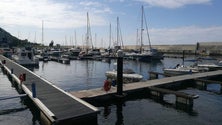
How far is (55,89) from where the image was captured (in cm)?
2231

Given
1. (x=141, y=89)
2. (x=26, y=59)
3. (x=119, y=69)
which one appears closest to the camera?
(x=119, y=69)

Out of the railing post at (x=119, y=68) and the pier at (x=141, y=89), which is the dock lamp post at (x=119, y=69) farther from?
the pier at (x=141, y=89)

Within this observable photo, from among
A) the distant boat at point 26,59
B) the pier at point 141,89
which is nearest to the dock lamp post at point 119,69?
the pier at point 141,89

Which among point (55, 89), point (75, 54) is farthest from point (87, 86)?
point (75, 54)

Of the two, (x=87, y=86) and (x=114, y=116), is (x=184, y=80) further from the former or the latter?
(x=114, y=116)

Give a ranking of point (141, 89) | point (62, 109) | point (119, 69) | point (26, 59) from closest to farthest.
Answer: point (62, 109) < point (119, 69) < point (141, 89) < point (26, 59)

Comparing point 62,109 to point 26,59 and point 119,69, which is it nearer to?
point 119,69

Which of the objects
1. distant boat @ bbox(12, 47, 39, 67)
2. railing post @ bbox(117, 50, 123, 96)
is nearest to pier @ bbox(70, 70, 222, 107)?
railing post @ bbox(117, 50, 123, 96)

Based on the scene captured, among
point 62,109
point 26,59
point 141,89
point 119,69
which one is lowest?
point 141,89

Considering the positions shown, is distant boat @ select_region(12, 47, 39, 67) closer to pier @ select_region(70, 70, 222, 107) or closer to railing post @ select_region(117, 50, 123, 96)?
pier @ select_region(70, 70, 222, 107)

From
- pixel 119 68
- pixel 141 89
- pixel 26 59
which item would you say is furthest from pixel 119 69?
pixel 26 59

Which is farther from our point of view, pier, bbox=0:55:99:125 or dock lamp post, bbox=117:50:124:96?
dock lamp post, bbox=117:50:124:96

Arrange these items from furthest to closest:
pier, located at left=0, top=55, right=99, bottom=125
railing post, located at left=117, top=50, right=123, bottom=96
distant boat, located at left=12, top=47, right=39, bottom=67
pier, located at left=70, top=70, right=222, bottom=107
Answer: distant boat, located at left=12, top=47, right=39, bottom=67 < railing post, located at left=117, top=50, right=123, bottom=96 < pier, located at left=70, top=70, right=222, bottom=107 < pier, located at left=0, top=55, right=99, bottom=125

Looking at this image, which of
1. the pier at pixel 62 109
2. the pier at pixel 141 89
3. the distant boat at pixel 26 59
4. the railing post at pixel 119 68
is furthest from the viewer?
the distant boat at pixel 26 59
